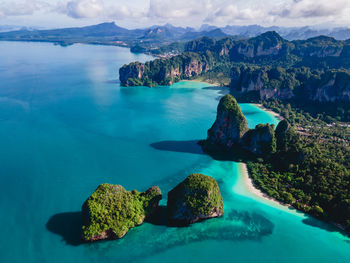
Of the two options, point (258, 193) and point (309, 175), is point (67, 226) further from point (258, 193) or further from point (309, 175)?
point (309, 175)

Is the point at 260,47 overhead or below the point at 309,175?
overhead

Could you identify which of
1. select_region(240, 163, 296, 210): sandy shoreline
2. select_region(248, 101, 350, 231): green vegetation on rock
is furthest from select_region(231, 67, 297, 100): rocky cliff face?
select_region(240, 163, 296, 210): sandy shoreline

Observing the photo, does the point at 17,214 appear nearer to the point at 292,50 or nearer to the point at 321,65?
the point at 321,65

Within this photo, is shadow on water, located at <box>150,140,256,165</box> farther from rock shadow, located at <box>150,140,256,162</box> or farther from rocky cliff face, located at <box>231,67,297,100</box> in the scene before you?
rocky cliff face, located at <box>231,67,297,100</box>

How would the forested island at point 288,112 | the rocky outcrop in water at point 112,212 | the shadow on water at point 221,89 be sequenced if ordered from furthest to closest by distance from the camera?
the shadow on water at point 221,89 < the forested island at point 288,112 < the rocky outcrop in water at point 112,212

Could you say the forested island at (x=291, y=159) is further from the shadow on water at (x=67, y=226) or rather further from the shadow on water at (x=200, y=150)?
the shadow on water at (x=67, y=226)

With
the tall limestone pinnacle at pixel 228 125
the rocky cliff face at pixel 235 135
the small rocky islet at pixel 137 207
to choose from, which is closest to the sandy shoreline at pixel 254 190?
the rocky cliff face at pixel 235 135

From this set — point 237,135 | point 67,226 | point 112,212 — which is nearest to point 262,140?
point 237,135
